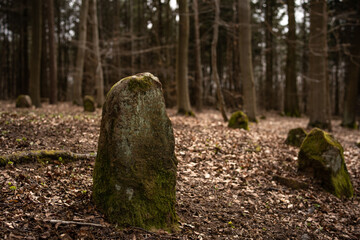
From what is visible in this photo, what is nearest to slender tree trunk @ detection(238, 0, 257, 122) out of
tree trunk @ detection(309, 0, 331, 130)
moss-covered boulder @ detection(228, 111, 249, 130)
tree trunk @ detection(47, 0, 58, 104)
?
tree trunk @ detection(309, 0, 331, 130)

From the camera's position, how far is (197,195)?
5059 mm

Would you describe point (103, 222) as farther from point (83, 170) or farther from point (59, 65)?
point (59, 65)

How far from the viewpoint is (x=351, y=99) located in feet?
50.4

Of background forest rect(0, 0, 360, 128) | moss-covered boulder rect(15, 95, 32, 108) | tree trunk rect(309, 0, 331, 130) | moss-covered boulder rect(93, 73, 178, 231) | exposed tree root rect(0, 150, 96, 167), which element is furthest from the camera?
background forest rect(0, 0, 360, 128)

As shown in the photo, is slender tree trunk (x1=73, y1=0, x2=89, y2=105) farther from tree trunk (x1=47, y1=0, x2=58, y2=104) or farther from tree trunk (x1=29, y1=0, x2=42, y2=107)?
tree trunk (x1=29, y1=0, x2=42, y2=107)

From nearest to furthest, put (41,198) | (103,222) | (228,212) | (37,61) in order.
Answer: (103,222) < (41,198) < (228,212) < (37,61)

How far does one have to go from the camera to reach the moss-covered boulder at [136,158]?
3578mm

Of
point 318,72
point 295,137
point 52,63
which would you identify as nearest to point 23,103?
point 52,63

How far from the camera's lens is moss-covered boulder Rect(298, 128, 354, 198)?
20.3 feet

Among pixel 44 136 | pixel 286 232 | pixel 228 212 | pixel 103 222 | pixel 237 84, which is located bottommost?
pixel 286 232

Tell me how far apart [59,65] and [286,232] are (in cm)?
2829

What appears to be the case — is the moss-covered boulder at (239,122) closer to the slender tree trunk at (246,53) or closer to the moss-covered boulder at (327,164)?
the slender tree trunk at (246,53)

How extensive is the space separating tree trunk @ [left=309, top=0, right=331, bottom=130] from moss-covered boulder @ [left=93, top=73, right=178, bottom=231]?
10710 millimetres

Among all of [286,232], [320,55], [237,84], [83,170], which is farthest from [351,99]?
[83,170]
